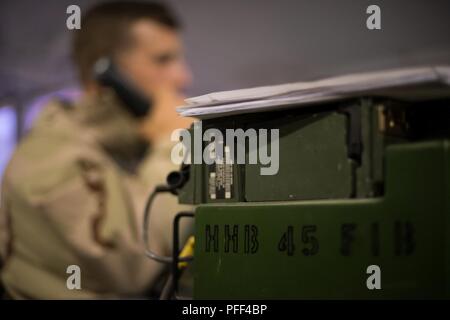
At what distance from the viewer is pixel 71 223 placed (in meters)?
1.41

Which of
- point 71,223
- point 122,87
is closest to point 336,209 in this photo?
point 71,223

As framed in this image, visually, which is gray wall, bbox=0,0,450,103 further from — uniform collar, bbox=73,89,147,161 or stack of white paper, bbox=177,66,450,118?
stack of white paper, bbox=177,66,450,118

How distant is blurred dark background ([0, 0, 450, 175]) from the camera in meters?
1.37

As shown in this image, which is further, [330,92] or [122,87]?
[122,87]

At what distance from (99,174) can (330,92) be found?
40.1 inches

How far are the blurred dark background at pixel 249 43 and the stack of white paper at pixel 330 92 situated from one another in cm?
69

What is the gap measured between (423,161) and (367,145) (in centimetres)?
7

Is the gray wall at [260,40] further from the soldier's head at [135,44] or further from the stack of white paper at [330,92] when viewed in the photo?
the stack of white paper at [330,92]

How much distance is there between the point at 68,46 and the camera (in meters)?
1.92

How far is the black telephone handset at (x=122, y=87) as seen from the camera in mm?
1663

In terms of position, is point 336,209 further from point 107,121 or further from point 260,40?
point 107,121
